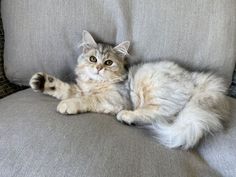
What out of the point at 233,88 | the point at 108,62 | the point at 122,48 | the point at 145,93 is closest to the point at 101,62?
the point at 108,62

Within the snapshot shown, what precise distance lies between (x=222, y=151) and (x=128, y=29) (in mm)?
693

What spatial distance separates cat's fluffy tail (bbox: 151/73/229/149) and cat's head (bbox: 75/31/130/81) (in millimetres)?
377

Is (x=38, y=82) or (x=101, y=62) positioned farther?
(x=101, y=62)

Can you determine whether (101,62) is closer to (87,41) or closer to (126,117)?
(87,41)

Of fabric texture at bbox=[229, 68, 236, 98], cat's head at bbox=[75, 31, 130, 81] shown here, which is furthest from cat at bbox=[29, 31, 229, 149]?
fabric texture at bbox=[229, 68, 236, 98]

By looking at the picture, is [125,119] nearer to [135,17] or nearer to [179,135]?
[179,135]

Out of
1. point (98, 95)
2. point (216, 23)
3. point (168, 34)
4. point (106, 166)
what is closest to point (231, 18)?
point (216, 23)

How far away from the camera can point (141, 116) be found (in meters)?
1.32

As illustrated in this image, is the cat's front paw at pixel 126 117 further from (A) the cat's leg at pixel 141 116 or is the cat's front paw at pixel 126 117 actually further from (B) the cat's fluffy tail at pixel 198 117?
(B) the cat's fluffy tail at pixel 198 117

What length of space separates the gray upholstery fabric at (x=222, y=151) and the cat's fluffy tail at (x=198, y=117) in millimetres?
37

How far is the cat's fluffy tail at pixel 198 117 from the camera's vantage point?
1.12 metres

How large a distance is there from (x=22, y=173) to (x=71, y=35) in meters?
0.76

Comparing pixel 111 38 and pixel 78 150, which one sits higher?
pixel 111 38

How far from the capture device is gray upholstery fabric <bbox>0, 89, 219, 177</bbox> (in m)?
0.88
